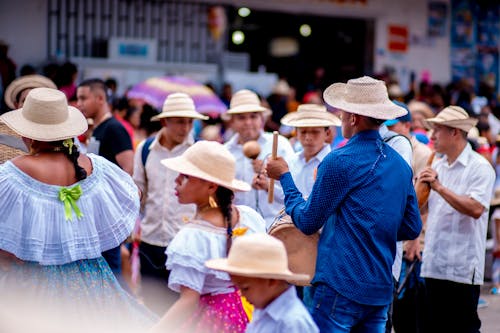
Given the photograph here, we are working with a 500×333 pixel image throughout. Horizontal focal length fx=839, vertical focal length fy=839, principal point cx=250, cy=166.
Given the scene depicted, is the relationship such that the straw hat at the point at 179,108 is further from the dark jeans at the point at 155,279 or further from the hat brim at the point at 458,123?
the hat brim at the point at 458,123

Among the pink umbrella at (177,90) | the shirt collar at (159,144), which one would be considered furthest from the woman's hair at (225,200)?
the pink umbrella at (177,90)

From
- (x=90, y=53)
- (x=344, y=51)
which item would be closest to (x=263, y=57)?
(x=344, y=51)

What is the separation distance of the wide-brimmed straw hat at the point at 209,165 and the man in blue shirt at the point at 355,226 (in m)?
0.49

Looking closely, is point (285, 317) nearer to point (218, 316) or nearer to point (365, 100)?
point (218, 316)

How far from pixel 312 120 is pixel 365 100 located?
7.76 ft

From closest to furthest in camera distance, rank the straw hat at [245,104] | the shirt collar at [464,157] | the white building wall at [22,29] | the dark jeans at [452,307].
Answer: the dark jeans at [452,307] → the shirt collar at [464,157] → the straw hat at [245,104] → the white building wall at [22,29]

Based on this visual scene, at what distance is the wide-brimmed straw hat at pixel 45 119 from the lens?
15.4 feet

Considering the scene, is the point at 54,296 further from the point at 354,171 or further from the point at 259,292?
the point at 354,171

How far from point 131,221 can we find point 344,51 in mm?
16027

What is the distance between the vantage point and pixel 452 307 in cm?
655

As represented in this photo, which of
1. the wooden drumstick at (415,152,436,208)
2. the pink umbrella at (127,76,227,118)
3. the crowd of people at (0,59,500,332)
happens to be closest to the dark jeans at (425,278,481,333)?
the wooden drumstick at (415,152,436,208)

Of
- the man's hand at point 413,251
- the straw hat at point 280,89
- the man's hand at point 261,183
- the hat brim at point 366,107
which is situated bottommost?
the man's hand at point 413,251

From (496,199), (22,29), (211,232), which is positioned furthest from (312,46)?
(211,232)

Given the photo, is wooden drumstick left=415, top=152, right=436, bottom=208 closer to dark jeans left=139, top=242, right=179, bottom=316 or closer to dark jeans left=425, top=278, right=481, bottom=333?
dark jeans left=425, top=278, right=481, bottom=333
